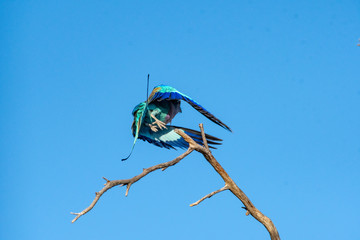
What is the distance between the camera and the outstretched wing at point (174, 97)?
7248 mm

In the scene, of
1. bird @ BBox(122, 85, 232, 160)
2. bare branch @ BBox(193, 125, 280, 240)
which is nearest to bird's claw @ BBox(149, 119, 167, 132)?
bird @ BBox(122, 85, 232, 160)

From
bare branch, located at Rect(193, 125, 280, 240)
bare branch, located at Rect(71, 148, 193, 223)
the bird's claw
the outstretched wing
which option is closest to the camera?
bare branch, located at Rect(71, 148, 193, 223)

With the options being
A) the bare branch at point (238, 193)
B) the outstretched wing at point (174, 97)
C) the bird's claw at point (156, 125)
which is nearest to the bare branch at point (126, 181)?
the bare branch at point (238, 193)

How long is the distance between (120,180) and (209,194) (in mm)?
1124

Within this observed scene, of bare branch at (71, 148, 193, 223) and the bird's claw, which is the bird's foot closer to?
the bird's claw

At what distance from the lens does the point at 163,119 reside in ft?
25.4

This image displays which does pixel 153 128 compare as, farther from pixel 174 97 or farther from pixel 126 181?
pixel 126 181

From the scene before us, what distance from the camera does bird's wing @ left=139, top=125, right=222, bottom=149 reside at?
7.75 metres

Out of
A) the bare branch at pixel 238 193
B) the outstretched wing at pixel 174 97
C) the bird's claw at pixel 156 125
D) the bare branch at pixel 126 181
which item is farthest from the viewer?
the bird's claw at pixel 156 125

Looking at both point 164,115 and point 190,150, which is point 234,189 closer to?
point 190,150

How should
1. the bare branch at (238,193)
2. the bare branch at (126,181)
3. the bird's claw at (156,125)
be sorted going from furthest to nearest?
the bird's claw at (156,125) < the bare branch at (238,193) < the bare branch at (126,181)

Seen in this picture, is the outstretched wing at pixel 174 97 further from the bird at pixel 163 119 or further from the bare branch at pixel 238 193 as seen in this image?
the bare branch at pixel 238 193

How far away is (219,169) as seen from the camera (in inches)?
272

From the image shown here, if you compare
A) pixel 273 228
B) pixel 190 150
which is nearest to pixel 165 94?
pixel 190 150
